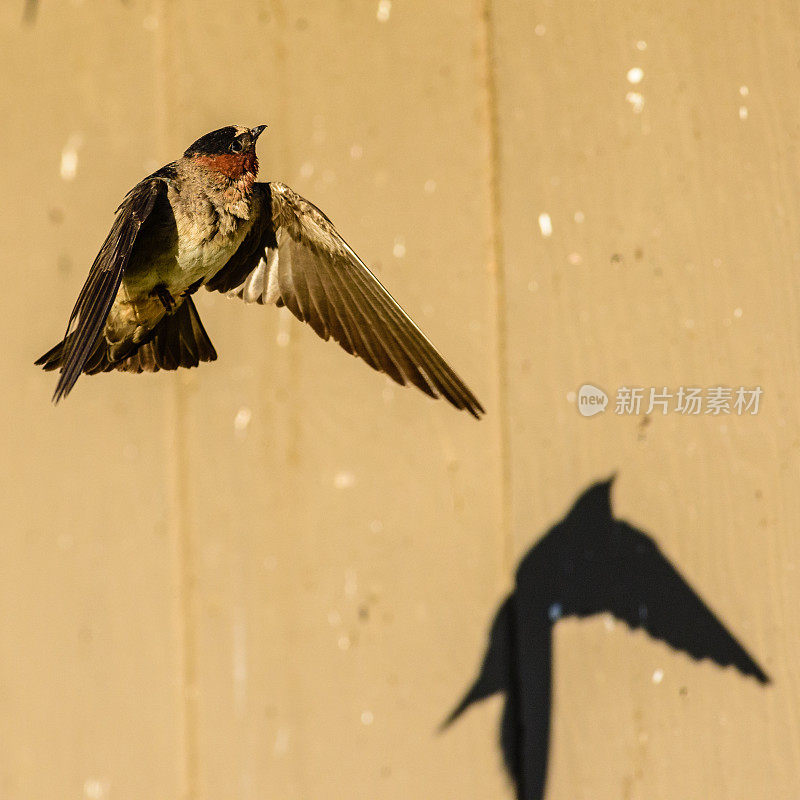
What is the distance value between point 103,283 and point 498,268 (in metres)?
0.61

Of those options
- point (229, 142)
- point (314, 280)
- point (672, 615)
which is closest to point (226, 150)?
point (229, 142)

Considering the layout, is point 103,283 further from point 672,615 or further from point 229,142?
point 672,615

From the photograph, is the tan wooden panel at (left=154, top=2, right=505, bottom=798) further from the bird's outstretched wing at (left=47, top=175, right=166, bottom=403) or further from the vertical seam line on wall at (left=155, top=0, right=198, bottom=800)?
the bird's outstretched wing at (left=47, top=175, right=166, bottom=403)

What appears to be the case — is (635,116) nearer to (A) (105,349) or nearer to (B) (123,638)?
(A) (105,349)

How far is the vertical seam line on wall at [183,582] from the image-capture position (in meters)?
1.05

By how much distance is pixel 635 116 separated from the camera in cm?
100

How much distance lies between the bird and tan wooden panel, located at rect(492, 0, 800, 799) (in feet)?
1.16

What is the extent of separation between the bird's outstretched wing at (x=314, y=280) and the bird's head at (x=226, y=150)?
0.04m

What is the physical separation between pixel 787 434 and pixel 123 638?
0.78 meters

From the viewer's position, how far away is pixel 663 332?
1.02 meters

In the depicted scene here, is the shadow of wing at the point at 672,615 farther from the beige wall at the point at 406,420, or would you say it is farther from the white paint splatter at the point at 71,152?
the white paint splatter at the point at 71,152

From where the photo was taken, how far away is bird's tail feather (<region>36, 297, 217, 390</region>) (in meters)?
A: 0.64

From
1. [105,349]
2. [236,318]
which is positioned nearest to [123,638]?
[236,318]

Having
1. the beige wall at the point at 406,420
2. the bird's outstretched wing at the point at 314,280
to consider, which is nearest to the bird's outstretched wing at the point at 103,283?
the bird's outstretched wing at the point at 314,280
